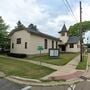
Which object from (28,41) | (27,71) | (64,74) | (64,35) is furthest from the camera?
(64,35)

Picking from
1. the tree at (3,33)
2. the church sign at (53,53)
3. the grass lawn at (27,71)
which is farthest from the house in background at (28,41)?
the grass lawn at (27,71)

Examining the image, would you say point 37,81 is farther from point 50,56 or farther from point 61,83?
point 50,56

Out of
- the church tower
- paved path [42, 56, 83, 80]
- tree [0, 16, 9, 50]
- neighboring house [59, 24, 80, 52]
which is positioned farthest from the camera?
neighboring house [59, 24, 80, 52]

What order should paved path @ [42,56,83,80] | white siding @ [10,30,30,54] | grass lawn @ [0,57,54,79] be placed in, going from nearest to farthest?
paved path @ [42,56,83,80]
grass lawn @ [0,57,54,79]
white siding @ [10,30,30,54]

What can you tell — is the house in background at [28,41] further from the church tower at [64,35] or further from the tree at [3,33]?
the church tower at [64,35]

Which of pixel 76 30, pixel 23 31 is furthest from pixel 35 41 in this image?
pixel 76 30

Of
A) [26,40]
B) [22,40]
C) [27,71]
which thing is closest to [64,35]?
[22,40]

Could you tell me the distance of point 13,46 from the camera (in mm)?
40000

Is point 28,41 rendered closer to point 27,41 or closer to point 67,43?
point 27,41

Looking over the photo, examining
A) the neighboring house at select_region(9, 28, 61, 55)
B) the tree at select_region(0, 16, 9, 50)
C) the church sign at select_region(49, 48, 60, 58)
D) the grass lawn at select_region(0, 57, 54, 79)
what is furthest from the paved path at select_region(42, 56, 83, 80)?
the tree at select_region(0, 16, 9, 50)

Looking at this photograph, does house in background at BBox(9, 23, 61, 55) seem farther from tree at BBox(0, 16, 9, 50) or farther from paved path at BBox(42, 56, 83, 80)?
paved path at BBox(42, 56, 83, 80)

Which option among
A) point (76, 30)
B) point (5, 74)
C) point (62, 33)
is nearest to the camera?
point (5, 74)

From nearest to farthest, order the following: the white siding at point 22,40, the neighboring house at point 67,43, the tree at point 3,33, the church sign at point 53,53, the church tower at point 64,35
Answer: the church sign at point 53,53 < the white siding at point 22,40 < the tree at point 3,33 < the church tower at point 64,35 < the neighboring house at point 67,43

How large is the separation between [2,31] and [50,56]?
38.8 ft
